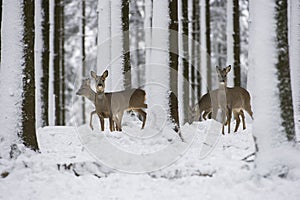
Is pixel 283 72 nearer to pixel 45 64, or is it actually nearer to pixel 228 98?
pixel 228 98

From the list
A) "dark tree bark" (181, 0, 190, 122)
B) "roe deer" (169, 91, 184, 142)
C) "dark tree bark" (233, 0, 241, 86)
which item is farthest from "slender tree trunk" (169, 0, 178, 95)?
"dark tree bark" (233, 0, 241, 86)

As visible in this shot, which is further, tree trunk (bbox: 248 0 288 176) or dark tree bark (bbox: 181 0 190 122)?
dark tree bark (bbox: 181 0 190 122)

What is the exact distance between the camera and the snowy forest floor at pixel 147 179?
6531 millimetres

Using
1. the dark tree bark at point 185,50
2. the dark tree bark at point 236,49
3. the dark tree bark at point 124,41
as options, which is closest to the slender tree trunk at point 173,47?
the dark tree bark at point 124,41

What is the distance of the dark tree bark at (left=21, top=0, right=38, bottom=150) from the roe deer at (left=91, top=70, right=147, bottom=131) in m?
2.49

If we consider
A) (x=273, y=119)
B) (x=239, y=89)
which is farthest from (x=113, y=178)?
(x=239, y=89)

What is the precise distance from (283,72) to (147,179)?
308cm

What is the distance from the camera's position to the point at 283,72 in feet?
23.0

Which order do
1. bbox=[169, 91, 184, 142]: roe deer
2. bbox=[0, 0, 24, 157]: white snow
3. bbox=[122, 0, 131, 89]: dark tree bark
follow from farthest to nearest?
1. bbox=[122, 0, 131, 89]: dark tree bark
2. bbox=[169, 91, 184, 142]: roe deer
3. bbox=[0, 0, 24, 157]: white snow

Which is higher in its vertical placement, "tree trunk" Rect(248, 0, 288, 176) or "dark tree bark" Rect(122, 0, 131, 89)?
"dark tree bark" Rect(122, 0, 131, 89)

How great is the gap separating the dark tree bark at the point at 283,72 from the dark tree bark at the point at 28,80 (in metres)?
5.31

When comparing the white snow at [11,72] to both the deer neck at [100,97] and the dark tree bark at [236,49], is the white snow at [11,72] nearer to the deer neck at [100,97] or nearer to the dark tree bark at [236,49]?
the deer neck at [100,97]

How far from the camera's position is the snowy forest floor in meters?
6.53

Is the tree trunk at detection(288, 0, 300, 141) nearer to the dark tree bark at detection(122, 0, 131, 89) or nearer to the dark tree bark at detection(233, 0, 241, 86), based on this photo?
the dark tree bark at detection(233, 0, 241, 86)
